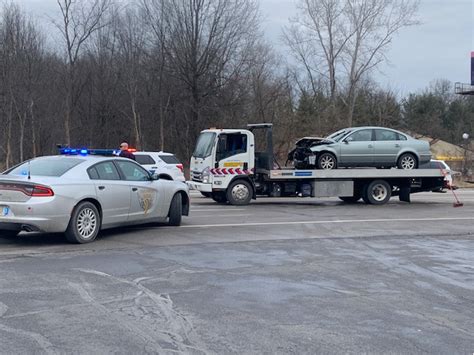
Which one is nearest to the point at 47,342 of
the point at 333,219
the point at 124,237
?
the point at 124,237

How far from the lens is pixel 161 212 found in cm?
1222

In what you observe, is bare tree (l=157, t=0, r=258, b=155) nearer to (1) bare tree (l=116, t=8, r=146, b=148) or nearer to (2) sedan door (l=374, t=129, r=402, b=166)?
(1) bare tree (l=116, t=8, r=146, b=148)

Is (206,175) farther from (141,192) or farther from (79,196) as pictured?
(79,196)

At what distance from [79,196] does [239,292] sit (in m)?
4.10

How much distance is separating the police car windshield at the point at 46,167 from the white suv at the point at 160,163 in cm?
1159

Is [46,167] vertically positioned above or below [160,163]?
below

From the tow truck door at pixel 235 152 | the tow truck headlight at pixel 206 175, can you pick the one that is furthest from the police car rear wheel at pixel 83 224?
the tow truck door at pixel 235 152

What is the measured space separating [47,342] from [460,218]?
1260 cm

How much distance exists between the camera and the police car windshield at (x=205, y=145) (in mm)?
18141

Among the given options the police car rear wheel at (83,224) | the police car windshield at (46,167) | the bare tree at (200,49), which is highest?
the bare tree at (200,49)

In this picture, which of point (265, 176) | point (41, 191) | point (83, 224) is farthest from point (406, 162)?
point (41, 191)

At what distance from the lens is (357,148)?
61.2ft

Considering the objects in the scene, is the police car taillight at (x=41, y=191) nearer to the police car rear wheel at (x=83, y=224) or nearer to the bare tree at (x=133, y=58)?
the police car rear wheel at (x=83, y=224)

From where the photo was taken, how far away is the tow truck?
59.3 feet
